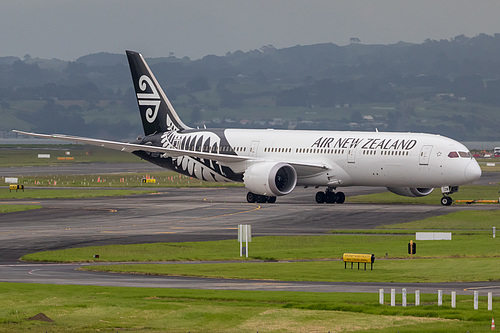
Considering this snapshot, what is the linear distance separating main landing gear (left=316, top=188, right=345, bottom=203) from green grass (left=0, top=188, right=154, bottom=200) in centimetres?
2193

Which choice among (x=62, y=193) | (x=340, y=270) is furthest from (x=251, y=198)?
(x=340, y=270)

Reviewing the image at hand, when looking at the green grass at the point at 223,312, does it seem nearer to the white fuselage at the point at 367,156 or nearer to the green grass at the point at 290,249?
the green grass at the point at 290,249

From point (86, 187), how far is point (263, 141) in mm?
28442

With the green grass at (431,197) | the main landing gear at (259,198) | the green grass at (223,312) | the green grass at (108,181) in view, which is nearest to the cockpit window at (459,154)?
the green grass at (431,197)

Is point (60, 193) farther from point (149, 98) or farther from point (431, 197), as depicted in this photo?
point (431, 197)

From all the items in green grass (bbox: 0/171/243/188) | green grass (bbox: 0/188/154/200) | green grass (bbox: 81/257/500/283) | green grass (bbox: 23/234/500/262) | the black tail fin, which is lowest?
green grass (bbox: 81/257/500/283)

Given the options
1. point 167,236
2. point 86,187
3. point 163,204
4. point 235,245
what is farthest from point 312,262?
point 86,187

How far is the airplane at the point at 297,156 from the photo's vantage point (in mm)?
73125

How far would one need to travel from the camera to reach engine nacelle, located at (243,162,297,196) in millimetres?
75500

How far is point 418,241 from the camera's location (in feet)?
179

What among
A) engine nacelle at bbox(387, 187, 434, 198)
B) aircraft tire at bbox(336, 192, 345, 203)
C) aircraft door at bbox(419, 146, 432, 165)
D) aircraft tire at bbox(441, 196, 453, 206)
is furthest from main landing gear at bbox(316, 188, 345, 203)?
aircraft door at bbox(419, 146, 432, 165)

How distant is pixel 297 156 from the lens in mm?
79688

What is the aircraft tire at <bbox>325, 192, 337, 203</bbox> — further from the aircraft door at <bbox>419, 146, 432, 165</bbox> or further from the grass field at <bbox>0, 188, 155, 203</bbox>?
the grass field at <bbox>0, 188, 155, 203</bbox>

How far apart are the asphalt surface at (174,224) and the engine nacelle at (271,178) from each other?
140 cm
